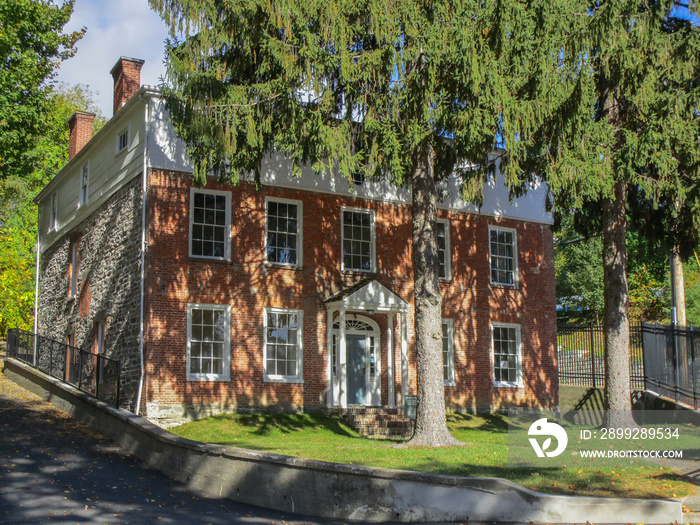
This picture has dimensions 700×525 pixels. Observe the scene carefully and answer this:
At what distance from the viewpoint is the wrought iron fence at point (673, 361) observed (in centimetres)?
1784

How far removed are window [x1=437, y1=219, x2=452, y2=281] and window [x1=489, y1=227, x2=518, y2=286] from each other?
1673mm

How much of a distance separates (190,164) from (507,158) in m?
8.10

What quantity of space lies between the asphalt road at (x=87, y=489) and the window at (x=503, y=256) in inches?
508

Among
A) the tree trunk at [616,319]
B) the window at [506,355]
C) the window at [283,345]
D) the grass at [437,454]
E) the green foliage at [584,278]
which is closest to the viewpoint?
the grass at [437,454]

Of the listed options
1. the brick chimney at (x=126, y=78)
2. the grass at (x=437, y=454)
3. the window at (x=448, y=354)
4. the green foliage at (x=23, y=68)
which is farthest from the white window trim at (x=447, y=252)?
the green foliage at (x=23, y=68)

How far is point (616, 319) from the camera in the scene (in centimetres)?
1578

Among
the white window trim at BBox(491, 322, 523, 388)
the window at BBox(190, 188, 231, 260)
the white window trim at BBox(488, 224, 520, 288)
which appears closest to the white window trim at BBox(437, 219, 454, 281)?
the white window trim at BBox(488, 224, 520, 288)

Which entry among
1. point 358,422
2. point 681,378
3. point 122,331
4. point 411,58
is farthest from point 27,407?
point 681,378

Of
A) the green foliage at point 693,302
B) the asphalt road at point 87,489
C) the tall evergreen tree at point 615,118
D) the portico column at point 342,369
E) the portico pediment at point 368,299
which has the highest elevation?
the tall evergreen tree at point 615,118

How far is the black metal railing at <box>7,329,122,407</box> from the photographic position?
1777 centimetres

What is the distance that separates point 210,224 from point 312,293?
3.28 meters

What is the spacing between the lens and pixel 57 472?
11852mm

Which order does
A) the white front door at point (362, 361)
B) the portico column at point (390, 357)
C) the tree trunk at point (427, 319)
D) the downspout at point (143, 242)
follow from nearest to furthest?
1. the tree trunk at point (427, 319)
2. the downspout at point (143, 242)
3. the white front door at point (362, 361)
4. the portico column at point (390, 357)

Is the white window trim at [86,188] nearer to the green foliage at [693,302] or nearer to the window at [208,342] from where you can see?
the window at [208,342]
